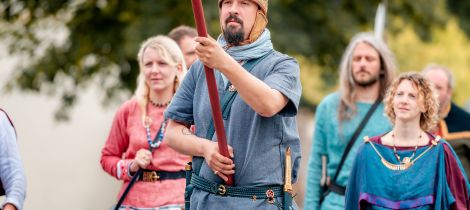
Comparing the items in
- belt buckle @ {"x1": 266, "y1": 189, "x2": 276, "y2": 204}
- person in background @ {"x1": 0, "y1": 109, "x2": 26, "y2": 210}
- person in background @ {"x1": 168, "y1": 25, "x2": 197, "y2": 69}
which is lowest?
belt buckle @ {"x1": 266, "y1": 189, "x2": 276, "y2": 204}

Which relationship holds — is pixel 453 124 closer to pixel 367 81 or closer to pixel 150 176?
pixel 367 81

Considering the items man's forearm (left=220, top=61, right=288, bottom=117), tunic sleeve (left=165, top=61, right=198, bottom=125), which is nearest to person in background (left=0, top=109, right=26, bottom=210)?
tunic sleeve (left=165, top=61, right=198, bottom=125)

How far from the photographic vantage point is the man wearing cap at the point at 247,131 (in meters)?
6.20

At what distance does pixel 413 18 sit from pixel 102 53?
4.51 meters

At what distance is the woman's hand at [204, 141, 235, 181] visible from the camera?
615 cm

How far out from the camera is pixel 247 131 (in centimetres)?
622

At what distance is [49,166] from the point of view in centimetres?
2411

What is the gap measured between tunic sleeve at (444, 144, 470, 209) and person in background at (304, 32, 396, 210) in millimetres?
1310

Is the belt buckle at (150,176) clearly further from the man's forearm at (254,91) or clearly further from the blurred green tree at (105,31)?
the blurred green tree at (105,31)

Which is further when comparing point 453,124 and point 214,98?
point 453,124

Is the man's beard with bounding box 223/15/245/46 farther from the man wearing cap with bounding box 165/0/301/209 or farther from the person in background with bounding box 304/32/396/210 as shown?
the person in background with bounding box 304/32/396/210

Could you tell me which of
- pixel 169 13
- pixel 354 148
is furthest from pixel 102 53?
pixel 354 148

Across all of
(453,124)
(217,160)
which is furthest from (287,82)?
(453,124)

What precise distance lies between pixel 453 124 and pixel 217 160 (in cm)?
493
